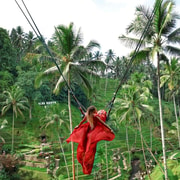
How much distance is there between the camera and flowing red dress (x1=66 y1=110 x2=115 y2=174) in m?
3.10

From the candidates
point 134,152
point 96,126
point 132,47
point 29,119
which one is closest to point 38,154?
point 29,119

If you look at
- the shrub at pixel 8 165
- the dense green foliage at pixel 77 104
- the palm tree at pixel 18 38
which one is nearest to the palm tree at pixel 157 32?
the dense green foliage at pixel 77 104

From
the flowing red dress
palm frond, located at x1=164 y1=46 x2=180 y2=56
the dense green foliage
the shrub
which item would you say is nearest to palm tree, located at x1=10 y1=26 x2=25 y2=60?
the dense green foliage

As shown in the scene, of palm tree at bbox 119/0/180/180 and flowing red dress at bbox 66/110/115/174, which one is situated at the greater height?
palm tree at bbox 119/0/180/180

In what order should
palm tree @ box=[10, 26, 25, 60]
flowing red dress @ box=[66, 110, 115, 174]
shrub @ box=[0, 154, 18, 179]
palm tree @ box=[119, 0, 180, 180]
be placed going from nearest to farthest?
flowing red dress @ box=[66, 110, 115, 174] < palm tree @ box=[119, 0, 180, 180] < shrub @ box=[0, 154, 18, 179] < palm tree @ box=[10, 26, 25, 60]

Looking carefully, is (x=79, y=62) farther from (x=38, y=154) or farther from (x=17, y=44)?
(x=17, y=44)

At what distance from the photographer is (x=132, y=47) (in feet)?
35.4

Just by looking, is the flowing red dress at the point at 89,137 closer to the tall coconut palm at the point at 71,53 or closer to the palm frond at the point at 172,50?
the tall coconut palm at the point at 71,53

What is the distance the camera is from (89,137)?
10.3ft

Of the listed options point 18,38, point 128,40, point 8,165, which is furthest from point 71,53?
point 18,38

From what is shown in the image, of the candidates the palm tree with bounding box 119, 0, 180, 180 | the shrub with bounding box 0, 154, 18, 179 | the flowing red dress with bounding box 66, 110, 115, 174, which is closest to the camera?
the flowing red dress with bounding box 66, 110, 115, 174

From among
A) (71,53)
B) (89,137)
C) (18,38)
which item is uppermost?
(18,38)

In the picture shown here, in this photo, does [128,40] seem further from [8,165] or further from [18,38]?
[18,38]

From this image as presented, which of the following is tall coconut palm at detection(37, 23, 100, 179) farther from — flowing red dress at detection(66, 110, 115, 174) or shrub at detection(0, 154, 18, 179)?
shrub at detection(0, 154, 18, 179)
